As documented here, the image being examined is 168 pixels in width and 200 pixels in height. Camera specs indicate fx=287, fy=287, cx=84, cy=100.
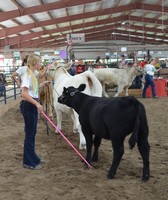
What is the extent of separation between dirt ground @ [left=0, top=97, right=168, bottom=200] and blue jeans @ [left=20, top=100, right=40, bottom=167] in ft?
0.57

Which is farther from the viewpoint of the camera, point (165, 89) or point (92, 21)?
point (92, 21)

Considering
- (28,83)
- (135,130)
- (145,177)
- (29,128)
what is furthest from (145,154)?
(28,83)

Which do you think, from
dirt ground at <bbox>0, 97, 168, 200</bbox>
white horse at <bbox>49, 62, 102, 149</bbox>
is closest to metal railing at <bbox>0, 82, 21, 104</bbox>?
white horse at <bbox>49, 62, 102, 149</bbox>

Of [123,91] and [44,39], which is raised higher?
[44,39]

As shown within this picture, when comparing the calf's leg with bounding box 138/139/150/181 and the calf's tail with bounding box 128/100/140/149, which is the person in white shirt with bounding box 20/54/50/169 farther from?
the calf's leg with bounding box 138/139/150/181

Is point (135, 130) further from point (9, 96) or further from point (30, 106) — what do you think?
point (9, 96)

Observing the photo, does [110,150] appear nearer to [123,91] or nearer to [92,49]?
[123,91]

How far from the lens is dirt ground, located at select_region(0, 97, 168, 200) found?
3.16 m

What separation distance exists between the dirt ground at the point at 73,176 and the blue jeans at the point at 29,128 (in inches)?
6.9

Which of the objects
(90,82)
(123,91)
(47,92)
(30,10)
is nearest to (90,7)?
(30,10)

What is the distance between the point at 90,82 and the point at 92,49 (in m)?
30.0

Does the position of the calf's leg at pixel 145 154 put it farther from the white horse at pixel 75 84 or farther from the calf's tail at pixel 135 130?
the white horse at pixel 75 84

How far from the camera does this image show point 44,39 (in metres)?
30.5

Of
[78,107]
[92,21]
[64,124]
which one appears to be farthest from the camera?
[92,21]
